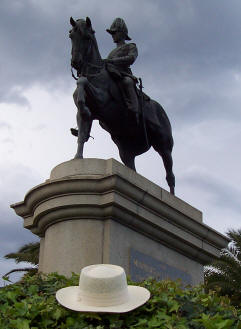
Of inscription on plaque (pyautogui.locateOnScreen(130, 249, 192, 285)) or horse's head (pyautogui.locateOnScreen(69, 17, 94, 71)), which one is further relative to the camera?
horse's head (pyautogui.locateOnScreen(69, 17, 94, 71))

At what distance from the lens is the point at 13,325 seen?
384 cm

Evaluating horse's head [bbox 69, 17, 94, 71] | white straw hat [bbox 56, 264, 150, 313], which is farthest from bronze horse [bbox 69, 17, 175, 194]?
white straw hat [bbox 56, 264, 150, 313]

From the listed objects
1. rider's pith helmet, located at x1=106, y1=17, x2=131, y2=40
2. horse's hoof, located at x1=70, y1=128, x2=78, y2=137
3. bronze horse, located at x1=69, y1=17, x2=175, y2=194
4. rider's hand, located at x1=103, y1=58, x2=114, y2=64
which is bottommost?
horse's hoof, located at x1=70, y1=128, x2=78, y2=137

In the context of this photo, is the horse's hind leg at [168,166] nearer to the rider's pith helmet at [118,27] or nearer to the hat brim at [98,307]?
the rider's pith helmet at [118,27]

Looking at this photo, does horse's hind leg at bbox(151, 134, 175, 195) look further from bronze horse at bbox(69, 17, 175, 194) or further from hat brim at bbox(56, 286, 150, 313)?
hat brim at bbox(56, 286, 150, 313)

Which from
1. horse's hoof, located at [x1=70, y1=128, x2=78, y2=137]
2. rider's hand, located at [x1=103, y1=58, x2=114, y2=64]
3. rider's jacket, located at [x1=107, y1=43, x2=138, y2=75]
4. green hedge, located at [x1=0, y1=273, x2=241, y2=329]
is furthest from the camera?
rider's jacket, located at [x1=107, y1=43, x2=138, y2=75]

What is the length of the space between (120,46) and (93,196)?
3779mm

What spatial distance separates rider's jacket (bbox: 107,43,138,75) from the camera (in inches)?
424

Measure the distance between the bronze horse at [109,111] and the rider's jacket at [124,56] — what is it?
1.31ft

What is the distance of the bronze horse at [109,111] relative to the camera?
9.71m

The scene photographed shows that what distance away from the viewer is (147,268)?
8992 mm

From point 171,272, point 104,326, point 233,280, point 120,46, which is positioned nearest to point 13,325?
point 104,326

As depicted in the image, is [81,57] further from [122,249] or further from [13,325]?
[13,325]

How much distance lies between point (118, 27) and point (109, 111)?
6.70 feet
